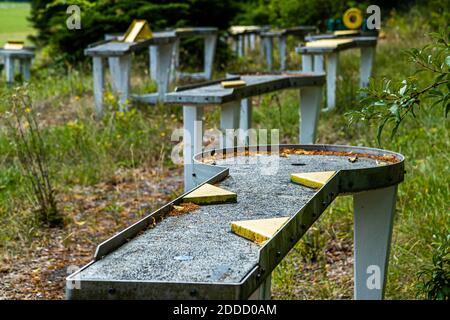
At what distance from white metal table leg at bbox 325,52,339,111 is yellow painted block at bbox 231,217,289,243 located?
6.67m

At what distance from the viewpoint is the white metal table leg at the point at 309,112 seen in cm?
736

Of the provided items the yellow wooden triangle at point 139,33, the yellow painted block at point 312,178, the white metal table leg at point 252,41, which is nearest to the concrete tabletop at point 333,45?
the yellow wooden triangle at point 139,33

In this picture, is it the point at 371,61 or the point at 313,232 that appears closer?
the point at 313,232

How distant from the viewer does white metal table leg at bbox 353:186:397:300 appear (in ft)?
13.5

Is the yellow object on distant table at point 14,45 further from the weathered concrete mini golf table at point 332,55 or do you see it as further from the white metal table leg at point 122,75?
the weathered concrete mini golf table at point 332,55

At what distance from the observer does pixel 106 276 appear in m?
2.29

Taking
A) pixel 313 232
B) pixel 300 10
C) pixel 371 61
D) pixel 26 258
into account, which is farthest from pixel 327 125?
pixel 300 10

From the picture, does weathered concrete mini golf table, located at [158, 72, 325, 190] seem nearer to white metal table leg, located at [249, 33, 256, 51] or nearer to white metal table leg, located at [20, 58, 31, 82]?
white metal table leg, located at [20, 58, 31, 82]

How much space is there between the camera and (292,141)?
26.6ft

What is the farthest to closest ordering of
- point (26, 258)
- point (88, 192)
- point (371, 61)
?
point (371, 61) → point (88, 192) → point (26, 258)
